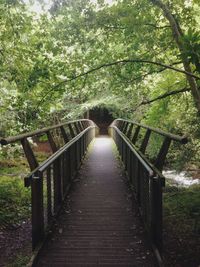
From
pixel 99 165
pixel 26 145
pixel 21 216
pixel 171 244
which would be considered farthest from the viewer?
pixel 99 165

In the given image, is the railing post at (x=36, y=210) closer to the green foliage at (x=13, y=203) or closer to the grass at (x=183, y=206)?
the green foliage at (x=13, y=203)

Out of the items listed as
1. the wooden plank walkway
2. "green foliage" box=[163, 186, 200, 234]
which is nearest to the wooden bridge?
the wooden plank walkway

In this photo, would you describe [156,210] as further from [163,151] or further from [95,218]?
[95,218]

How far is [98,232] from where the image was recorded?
504cm

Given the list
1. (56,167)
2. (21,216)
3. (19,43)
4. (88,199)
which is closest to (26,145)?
(56,167)

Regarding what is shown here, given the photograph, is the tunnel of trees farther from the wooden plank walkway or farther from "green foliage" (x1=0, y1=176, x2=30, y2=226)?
the wooden plank walkway

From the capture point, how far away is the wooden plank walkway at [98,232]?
4.25 m

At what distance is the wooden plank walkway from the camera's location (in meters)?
4.25

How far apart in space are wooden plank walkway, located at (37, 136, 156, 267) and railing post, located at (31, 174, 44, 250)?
7.1 inches

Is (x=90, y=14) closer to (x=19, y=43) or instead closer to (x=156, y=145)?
(x=19, y=43)

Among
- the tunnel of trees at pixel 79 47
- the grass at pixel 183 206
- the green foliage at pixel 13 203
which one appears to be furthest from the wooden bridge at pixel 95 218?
A: the tunnel of trees at pixel 79 47

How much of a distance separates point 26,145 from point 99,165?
19.0 feet

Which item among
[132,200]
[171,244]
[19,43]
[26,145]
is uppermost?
[19,43]

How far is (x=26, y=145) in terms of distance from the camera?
450cm
